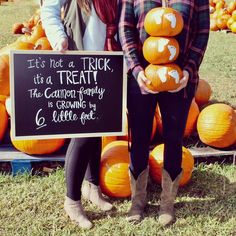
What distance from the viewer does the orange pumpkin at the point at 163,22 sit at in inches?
109

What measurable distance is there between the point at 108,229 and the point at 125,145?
2.76ft

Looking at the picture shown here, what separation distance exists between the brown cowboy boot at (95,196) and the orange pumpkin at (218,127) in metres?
1.31

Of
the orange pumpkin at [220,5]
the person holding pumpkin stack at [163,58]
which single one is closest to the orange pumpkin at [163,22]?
the person holding pumpkin stack at [163,58]

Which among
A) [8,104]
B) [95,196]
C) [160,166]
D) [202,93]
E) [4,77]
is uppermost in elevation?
[4,77]

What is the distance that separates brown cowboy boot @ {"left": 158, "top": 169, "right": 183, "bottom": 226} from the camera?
3330mm

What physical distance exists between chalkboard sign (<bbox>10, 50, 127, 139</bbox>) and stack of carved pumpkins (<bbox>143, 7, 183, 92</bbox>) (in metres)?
0.25

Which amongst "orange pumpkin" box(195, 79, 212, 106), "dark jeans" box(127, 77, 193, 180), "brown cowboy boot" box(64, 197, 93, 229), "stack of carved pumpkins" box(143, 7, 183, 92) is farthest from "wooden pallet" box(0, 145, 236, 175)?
"stack of carved pumpkins" box(143, 7, 183, 92)

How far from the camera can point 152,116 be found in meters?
3.14

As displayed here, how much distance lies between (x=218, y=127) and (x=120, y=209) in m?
1.34

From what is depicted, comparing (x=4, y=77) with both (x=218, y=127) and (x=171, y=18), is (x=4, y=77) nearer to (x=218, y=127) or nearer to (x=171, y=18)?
(x=218, y=127)

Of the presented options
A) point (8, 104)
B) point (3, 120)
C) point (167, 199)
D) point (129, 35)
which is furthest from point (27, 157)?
point (129, 35)

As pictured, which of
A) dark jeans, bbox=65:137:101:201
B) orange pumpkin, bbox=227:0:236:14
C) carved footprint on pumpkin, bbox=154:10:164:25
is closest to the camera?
carved footprint on pumpkin, bbox=154:10:164:25

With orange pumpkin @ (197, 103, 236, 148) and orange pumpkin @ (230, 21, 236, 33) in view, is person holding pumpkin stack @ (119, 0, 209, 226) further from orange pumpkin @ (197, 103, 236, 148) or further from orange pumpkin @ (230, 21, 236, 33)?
orange pumpkin @ (230, 21, 236, 33)

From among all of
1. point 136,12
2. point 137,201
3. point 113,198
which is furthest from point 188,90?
point 113,198
